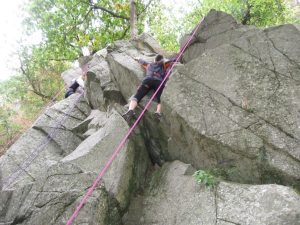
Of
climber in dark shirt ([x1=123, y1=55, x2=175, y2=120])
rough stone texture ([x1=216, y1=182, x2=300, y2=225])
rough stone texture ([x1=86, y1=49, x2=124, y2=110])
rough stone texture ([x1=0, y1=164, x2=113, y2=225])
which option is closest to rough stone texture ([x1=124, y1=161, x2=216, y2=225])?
rough stone texture ([x1=216, y1=182, x2=300, y2=225])

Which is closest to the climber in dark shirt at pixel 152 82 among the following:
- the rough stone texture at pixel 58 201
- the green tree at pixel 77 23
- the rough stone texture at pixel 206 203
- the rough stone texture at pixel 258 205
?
the rough stone texture at pixel 206 203

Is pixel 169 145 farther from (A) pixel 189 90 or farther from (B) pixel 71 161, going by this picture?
(B) pixel 71 161

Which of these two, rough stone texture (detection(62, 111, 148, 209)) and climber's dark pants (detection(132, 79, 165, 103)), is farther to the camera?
climber's dark pants (detection(132, 79, 165, 103))

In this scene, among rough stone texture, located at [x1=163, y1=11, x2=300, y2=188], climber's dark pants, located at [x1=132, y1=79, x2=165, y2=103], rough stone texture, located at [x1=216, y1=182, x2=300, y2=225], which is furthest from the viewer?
climber's dark pants, located at [x1=132, y1=79, x2=165, y2=103]

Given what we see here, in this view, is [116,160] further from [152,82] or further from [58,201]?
[152,82]

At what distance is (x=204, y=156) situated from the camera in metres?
7.73

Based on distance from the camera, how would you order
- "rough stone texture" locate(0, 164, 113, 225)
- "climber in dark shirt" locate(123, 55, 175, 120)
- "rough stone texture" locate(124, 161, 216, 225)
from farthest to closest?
1. "climber in dark shirt" locate(123, 55, 175, 120)
2. "rough stone texture" locate(0, 164, 113, 225)
3. "rough stone texture" locate(124, 161, 216, 225)

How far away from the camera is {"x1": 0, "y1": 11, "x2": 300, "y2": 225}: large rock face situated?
6.57 m

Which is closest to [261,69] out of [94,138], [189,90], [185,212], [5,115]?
[189,90]

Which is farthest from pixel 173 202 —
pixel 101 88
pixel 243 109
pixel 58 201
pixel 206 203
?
pixel 101 88

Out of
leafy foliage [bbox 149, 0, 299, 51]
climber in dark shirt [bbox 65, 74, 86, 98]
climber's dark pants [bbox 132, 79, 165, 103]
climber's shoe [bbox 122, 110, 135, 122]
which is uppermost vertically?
climber's dark pants [bbox 132, 79, 165, 103]

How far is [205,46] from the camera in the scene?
35.6 ft

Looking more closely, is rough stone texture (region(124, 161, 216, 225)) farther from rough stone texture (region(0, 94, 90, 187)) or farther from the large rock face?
rough stone texture (region(0, 94, 90, 187))

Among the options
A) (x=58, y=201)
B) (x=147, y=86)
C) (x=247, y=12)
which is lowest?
(x=247, y=12)
